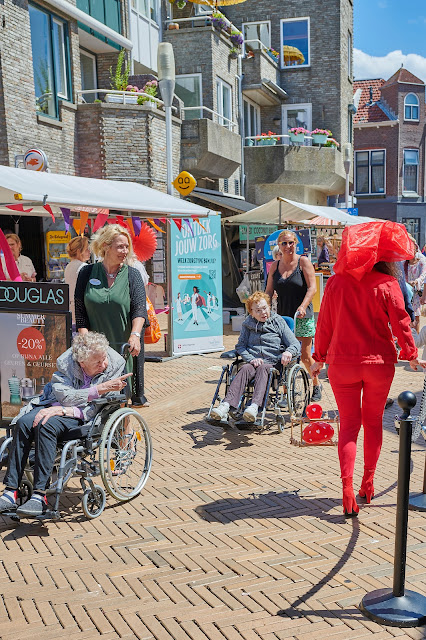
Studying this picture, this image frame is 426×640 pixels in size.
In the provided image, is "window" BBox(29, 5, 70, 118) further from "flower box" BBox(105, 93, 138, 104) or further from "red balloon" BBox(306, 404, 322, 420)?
"red balloon" BBox(306, 404, 322, 420)

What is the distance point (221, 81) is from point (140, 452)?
18253 millimetres

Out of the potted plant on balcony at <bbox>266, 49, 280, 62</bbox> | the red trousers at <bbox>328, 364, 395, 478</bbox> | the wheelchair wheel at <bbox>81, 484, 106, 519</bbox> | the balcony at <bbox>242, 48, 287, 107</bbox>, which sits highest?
the potted plant on balcony at <bbox>266, 49, 280, 62</bbox>

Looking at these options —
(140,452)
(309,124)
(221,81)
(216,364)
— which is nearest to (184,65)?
(221,81)

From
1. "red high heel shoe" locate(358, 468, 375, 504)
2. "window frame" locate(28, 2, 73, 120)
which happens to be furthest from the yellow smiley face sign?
"red high heel shoe" locate(358, 468, 375, 504)

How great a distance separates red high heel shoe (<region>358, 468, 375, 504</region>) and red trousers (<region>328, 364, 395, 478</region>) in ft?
0.50

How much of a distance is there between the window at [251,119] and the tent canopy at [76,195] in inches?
642

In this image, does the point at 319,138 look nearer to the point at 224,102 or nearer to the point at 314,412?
the point at 224,102

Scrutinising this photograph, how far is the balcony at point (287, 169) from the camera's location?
2370 cm

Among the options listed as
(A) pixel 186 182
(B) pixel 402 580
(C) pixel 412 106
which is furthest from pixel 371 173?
(B) pixel 402 580

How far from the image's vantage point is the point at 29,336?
19.5 ft

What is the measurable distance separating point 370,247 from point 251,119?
23714mm

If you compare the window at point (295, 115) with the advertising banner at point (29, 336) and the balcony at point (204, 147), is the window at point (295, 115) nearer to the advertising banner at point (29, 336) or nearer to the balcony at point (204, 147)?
the balcony at point (204, 147)

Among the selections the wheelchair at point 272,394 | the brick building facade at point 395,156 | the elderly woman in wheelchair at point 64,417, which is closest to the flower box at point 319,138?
the brick building facade at point 395,156

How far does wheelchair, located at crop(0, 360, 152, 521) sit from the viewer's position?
4.28 meters
